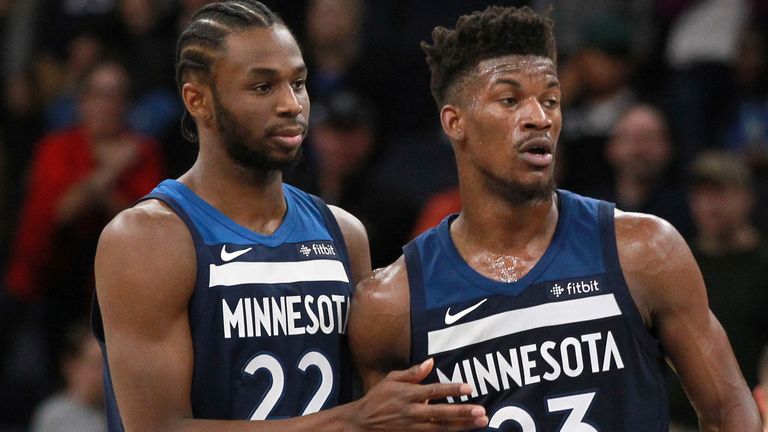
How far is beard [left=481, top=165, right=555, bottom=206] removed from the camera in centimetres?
413

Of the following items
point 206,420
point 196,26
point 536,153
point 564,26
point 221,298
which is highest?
point 564,26

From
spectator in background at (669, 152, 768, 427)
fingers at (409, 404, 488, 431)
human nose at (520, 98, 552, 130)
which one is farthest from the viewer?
spectator in background at (669, 152, 768, 427)

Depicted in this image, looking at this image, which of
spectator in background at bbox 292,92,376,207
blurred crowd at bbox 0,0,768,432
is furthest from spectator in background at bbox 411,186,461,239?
spectator in background at bbox 292,92,376,207

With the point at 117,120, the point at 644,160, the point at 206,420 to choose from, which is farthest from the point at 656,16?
the point at 206,420

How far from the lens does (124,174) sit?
324 inches

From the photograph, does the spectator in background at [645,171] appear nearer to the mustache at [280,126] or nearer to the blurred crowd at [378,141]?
the blurred crowd at [378,141]

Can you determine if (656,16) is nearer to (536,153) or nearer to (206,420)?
(536,153)

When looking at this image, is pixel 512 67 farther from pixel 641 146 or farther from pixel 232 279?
pixel 641 146

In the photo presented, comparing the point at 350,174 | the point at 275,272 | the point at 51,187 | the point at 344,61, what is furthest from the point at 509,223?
the point at 51,187

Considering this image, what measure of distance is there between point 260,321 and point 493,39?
110 cm

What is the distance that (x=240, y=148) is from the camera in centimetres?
432

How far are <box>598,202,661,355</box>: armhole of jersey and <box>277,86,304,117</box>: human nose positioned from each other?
3.25ft

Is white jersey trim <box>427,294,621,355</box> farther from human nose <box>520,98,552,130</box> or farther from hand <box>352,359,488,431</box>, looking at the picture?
human nose <box>520,98,552,130</box>

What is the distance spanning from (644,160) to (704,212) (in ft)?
1.85
